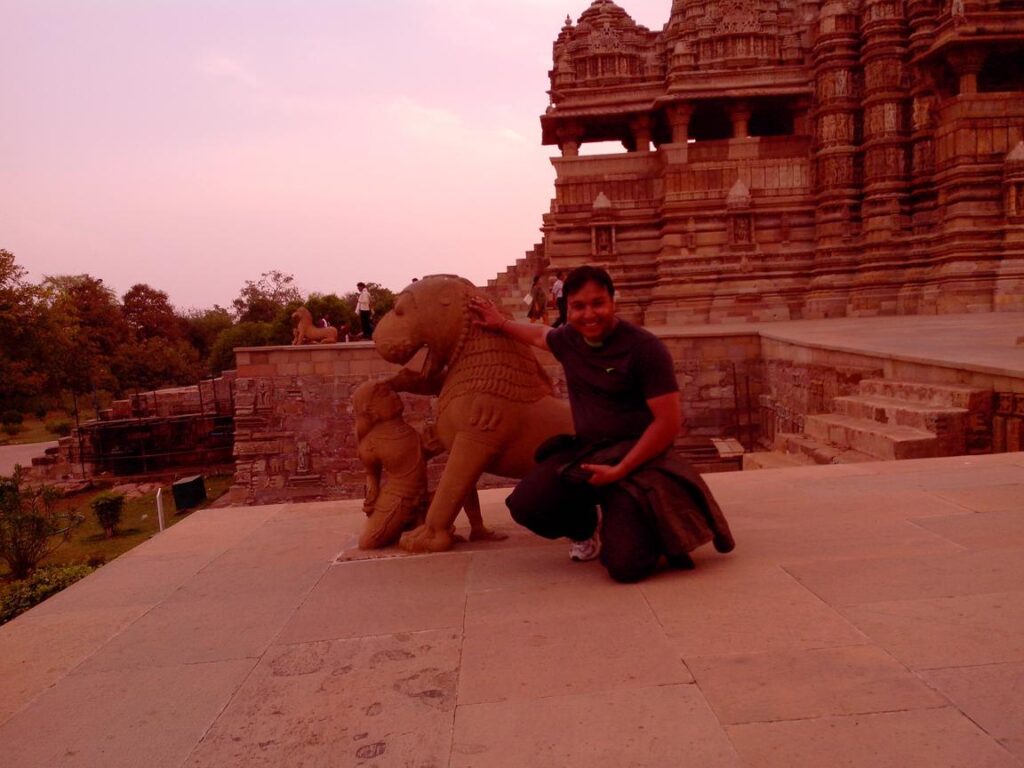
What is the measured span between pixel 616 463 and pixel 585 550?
0.49 metres

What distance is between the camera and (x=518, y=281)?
19.4 metres

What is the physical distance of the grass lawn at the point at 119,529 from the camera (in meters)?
11.4

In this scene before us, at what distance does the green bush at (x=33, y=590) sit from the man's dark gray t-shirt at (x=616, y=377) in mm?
4308

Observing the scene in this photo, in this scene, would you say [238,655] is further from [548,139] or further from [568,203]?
[548,139]

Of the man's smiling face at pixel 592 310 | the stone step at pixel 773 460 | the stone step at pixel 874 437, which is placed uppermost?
the man's smiling face at pixel 592 310

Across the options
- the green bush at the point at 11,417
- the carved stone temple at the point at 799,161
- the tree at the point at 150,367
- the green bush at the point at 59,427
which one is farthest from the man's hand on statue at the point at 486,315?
the tree at the point at 150,367

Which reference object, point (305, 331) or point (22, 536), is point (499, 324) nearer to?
point (22, 536)

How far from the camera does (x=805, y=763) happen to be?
1.63 meters

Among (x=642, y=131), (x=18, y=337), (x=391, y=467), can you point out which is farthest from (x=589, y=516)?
(x=18, y=337)

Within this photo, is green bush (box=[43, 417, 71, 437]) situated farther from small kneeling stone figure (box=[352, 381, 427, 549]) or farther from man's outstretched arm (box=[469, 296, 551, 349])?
man's outstretched arm (box=[469, 296, 551, 349])

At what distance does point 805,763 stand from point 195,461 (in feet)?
67.4

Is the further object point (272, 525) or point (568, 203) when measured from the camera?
point (568, 203)

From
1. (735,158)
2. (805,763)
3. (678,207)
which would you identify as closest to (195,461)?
(678,207)

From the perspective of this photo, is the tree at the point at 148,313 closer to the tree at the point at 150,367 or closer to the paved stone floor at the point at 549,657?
the tree at the point at 150,367
